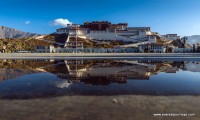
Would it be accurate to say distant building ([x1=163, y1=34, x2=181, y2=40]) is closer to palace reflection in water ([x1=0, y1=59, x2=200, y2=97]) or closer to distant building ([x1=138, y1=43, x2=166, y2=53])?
distant building ([x1=138, y1=43, x2=166, y2=53])

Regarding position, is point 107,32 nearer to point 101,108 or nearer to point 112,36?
point 112,36

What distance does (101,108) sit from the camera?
308 inches

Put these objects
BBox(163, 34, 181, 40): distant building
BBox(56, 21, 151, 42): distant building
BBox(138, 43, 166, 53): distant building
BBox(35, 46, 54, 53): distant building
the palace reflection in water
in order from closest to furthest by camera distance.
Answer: the palace reflection in water
BBox(138, 43, 166, 53): distant building
BBox(35, 46, 54, 53): distant building
BBox(56, 21, 151, 42): distant building
BBox(163, 34, 181, 40): distant building

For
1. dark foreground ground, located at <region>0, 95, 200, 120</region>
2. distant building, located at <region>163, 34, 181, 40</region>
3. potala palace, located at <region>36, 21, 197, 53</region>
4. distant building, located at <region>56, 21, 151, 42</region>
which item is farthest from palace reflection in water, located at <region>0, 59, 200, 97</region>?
distant building, located at <region>163, 34, 181, 40</region>

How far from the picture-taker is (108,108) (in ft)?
25.7

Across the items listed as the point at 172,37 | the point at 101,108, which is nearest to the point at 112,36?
the point at 172,37

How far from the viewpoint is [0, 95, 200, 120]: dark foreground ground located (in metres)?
6.91

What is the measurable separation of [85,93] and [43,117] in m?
3.64

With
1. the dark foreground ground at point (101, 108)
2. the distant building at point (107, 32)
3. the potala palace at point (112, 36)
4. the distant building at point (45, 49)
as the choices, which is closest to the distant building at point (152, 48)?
the potala palace at point (112, 36)

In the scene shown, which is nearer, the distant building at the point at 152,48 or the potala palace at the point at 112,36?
the distant building at the point at 152,48

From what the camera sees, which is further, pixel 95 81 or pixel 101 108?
pixel 95 81

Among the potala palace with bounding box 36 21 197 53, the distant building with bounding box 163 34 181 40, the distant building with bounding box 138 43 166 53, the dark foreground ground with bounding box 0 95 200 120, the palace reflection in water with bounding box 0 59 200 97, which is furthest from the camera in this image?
the distant building with bounding box 163 34 181 40

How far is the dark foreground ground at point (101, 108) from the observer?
6906 millimetres

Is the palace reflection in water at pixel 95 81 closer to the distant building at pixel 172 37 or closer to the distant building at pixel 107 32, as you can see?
the distant building at pixel 107 32
